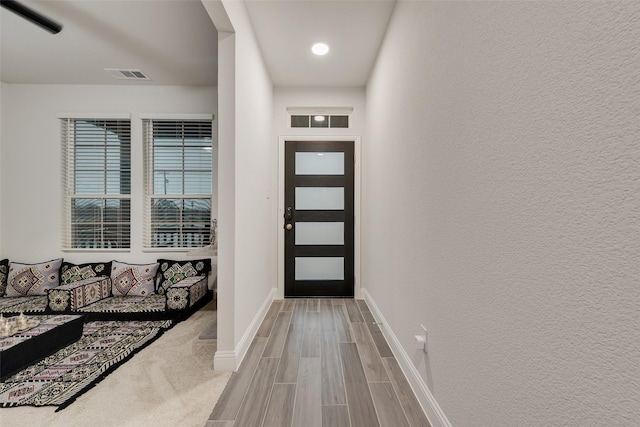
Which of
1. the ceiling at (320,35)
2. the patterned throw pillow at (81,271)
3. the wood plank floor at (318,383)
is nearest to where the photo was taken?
the wood plank floor at (318,383)

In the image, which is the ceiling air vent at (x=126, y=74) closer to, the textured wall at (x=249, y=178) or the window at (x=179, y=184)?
the window at (x=179, y=184)

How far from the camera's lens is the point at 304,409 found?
1452 millimetres

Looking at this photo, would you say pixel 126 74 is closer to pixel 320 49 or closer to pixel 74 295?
pixel 320 49

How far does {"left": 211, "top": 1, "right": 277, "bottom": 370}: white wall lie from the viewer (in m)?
1.86

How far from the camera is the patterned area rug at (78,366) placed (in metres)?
1.58

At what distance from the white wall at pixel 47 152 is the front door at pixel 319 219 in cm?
148

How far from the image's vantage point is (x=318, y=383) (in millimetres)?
1671

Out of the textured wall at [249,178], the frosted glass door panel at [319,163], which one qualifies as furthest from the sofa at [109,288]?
the frosted glass door panel at [319,163]

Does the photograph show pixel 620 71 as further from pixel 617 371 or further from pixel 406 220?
pixel 406 220

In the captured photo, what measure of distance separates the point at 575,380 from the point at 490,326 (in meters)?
0.30

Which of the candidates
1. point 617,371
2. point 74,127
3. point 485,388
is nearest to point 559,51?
point 617,371

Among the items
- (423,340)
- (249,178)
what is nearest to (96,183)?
(249,178)

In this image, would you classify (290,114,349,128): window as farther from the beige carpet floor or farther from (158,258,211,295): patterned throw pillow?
the beige carpet floor

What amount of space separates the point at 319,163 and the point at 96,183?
3.11 metres
